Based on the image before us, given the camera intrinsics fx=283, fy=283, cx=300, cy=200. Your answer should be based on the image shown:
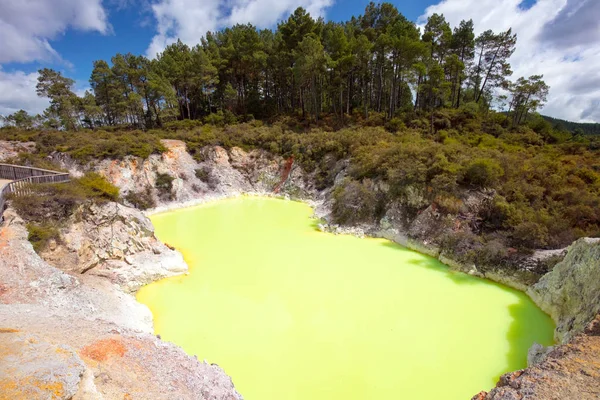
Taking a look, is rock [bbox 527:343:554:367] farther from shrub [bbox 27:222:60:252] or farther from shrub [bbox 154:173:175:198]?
shrub [bbox 154:173:175:198]

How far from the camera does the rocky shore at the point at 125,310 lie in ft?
13.8

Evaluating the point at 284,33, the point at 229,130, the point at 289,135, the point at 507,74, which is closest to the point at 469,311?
the point at 289,135

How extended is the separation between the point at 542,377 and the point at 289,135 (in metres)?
26.8

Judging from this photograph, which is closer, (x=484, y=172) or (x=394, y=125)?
(x=484, y=172)

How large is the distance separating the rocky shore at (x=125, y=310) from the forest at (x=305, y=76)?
20056 millimetres

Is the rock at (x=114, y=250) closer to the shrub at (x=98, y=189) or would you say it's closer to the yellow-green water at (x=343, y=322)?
the shrub at (x=98, y=189)

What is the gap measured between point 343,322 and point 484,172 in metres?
11.1

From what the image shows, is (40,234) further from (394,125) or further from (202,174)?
(394,125)

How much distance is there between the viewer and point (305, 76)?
3159cm

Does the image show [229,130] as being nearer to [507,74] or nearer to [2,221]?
[2,221]

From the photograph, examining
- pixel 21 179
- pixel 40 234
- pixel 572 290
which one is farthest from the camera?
pixel 21 179

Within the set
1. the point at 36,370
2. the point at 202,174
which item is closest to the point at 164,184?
the point at 202,174

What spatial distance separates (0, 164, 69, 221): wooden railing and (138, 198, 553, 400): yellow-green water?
6288 mm

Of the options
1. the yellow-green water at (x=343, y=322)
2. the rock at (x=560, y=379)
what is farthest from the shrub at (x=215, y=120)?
the rock at (x=560, y=379)
